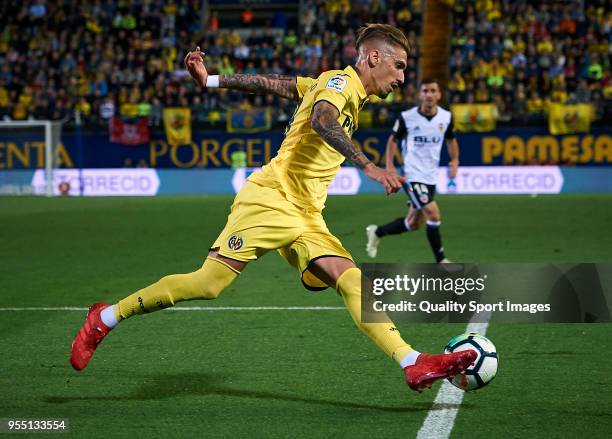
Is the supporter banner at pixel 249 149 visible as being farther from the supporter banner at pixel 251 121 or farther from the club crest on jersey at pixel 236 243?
→ the club crest on jersey at pixel 236 243

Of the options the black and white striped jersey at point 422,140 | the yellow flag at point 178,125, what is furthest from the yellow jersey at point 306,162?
the yellow flag at point 178,125

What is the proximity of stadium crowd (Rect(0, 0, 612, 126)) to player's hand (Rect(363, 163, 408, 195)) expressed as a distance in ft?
74.6

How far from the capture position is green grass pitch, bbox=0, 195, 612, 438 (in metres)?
→ 4.83

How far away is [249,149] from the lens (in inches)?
1104

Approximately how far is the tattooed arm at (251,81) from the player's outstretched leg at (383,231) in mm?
6198

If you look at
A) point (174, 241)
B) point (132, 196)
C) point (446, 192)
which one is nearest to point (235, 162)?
point (132, 196)

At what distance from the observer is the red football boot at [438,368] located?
15.6 feet

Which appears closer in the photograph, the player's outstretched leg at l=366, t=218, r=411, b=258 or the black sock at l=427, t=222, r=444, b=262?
the black sock at l=427, t=222, r=444, b=262

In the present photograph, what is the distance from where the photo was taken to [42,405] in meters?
5.16

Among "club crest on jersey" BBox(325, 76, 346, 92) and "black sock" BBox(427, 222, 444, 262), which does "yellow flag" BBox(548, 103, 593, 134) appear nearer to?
"black sock" BBox(427, 222, 444, 262)

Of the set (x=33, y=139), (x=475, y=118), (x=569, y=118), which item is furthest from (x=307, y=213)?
(x=33, y=139)

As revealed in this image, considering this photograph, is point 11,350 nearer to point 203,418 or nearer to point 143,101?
point 203,418

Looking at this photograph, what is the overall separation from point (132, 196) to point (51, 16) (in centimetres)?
1321

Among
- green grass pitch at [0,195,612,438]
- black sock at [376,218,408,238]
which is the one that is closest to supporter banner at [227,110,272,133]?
green grass pitch at [0,195,612,438]
